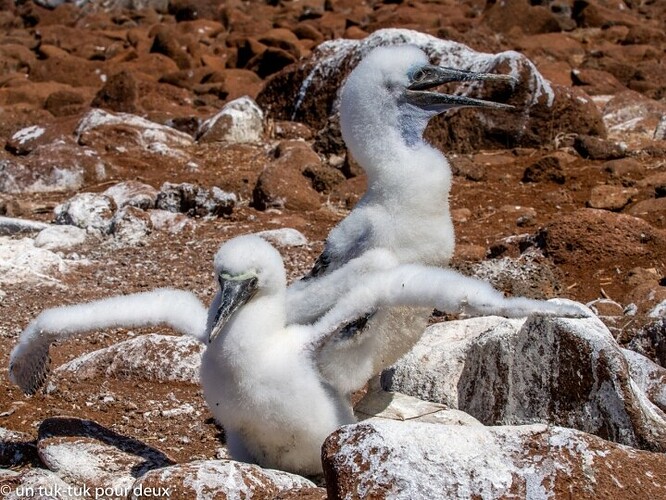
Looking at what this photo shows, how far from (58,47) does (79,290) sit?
14.0 m

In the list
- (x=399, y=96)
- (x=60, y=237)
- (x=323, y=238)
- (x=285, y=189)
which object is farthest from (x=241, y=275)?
(x=285, y=189)

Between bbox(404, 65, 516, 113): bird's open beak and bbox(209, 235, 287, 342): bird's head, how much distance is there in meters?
1.28

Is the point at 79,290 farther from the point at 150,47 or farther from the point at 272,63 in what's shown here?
the point at 150,47

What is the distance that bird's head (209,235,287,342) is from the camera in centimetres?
432

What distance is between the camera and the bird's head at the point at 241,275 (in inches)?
170

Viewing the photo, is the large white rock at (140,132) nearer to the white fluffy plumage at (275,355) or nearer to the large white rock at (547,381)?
the large white rock at (547,381)

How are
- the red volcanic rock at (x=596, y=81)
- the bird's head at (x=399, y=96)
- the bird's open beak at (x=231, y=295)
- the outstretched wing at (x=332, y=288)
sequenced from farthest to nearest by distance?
the red volcanic rock at (x=596, y=81) < the bird's head at (x=399, y=96) < the outstretched wing at (x=332, y=288) < the bird's open beak at (x=231, y=295)

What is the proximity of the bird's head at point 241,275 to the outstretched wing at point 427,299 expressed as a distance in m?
0.29

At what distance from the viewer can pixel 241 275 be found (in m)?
4.37

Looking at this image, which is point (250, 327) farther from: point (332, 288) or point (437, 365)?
point (437, 365)

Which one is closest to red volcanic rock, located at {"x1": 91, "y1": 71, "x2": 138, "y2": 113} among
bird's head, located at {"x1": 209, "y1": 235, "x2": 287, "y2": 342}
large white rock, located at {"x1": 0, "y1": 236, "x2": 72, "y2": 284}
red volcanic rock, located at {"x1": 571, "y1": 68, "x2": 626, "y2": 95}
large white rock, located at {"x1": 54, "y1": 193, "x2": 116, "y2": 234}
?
large white rock, located at {"x1": 54, "y1": 193, "x2": 116, "y2": 234}

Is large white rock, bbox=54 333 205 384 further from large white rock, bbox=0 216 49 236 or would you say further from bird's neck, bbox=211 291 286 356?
large white rock, bbox=0 216 49 236

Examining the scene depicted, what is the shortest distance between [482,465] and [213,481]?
3.25 feet

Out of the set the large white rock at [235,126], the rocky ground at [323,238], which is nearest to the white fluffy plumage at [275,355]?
the rocky ground at [323,238]
